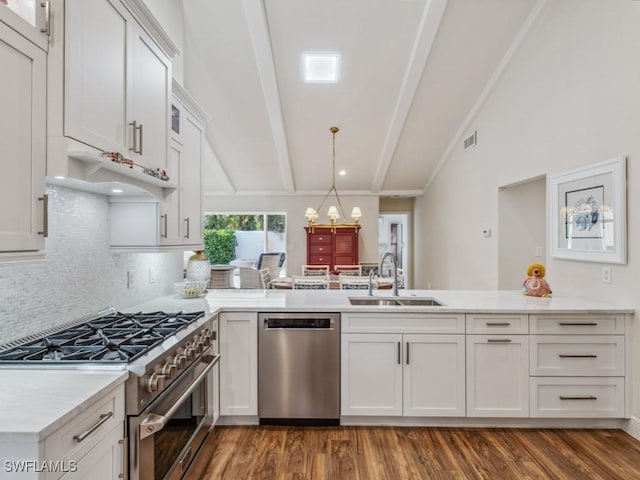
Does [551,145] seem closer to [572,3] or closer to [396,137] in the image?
[572,3]

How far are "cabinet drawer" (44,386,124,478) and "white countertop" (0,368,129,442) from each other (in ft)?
Answer: 0.11

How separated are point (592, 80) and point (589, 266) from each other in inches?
58.8

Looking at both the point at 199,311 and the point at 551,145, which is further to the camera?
the point at 551,145

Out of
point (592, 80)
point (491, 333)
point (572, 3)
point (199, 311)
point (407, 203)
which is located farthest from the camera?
point (407, 203)

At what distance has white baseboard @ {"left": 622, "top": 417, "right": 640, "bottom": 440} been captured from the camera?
95.1 inches

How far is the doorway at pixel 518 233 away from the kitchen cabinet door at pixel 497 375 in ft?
6.83

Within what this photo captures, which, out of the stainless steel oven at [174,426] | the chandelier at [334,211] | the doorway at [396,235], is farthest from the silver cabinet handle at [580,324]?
the doorway at [396,235]

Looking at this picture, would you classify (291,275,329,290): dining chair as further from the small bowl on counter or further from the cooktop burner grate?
the cooktop burner grate

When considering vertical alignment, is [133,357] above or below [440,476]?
above

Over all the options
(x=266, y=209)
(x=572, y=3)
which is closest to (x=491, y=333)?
(x=572, y=3)

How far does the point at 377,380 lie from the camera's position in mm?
2566

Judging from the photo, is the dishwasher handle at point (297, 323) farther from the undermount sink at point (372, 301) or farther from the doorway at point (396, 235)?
the doorway at point (396, 235)

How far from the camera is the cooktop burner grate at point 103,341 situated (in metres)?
1.38

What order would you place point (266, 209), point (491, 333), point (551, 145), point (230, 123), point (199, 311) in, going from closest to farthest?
Answer: point (199, 311), point (491, 333), point (551, 145), point (230, 123), point (266, 209)
